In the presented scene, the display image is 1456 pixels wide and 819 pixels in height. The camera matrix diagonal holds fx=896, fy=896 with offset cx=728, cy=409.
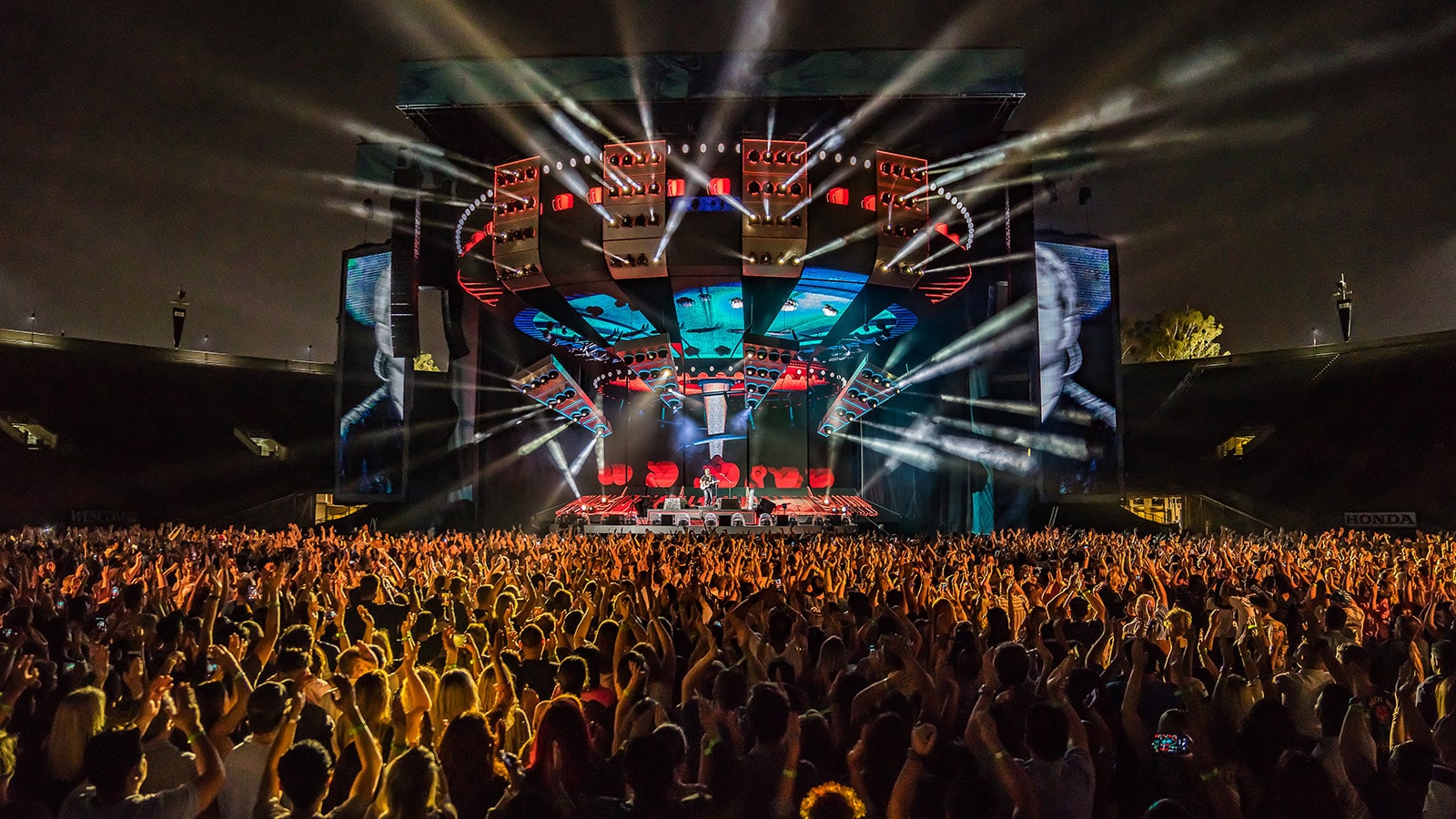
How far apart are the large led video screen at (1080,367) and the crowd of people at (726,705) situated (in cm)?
1685

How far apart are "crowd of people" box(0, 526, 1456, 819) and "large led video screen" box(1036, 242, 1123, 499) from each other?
16.8 meters

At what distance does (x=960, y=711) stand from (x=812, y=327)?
28.7 m

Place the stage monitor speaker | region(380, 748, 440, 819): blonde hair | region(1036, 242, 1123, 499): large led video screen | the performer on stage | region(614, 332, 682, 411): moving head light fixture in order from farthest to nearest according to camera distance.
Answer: the performer on stage, region(614, 332, 682, 411): moving head light fixture, the stage monitor speaker, region(1036, 242, 1123, 499): large led video screen, region(380, 748, 440, 819): blonde hair

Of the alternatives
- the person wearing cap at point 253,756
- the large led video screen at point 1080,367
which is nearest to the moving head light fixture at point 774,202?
the large led video screen at point 1080,367

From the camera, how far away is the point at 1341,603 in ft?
25.0

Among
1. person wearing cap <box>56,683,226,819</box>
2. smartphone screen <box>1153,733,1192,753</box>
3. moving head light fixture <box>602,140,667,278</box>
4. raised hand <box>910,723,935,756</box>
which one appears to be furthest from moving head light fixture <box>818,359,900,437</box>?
person wearing cap <box>56,683,226,819</box>

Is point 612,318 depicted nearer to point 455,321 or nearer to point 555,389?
point 555,389

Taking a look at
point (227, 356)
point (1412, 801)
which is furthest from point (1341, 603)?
point (227, 356)

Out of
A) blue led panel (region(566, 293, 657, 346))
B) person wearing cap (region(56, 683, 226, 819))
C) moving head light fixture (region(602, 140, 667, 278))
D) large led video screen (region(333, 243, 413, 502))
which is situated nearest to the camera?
person wearing cap (region(56, 683, 226, 819))

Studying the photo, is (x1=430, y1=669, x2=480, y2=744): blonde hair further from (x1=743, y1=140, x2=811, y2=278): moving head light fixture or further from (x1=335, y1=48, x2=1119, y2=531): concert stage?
(x1=743, y1=140, x2=811, y2=278): moving head light fixture

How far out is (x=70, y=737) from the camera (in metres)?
3.54

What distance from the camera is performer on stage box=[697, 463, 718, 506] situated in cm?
3206

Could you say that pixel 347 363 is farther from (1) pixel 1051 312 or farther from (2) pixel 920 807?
(2) pixel 920 807

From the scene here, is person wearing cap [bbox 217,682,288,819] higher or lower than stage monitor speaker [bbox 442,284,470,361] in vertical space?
lower
